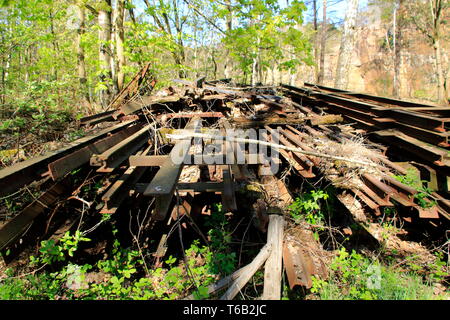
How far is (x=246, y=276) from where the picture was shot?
2.26 m

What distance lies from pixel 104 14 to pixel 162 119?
6.60 m

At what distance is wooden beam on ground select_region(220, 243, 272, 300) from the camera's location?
212 centimetres

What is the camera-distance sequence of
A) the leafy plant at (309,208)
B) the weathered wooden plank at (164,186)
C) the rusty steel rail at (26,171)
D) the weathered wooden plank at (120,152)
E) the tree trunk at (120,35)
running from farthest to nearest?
the tree trunk at (120,35) < the leafy plant at (309,208) < the weathered wooden plank at (120,152) < the rusty steel rail at (26,171) < the weathered wooden plank at (164,186)

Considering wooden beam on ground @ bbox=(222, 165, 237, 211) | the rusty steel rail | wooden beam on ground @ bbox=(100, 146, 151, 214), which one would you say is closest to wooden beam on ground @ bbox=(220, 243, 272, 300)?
wooden beam on ground @ bbox=(222, 165, 237, 211)

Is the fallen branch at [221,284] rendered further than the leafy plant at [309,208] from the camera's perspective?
No

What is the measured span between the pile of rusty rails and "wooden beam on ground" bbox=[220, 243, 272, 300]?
733 millimetres

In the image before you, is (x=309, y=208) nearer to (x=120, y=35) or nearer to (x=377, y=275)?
(x=377, y=275)

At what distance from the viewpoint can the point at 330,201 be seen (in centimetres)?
404

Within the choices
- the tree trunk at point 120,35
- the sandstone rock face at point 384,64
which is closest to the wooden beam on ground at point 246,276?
the tree trunk at point 120,35

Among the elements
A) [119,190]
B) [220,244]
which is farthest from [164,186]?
[220,244]

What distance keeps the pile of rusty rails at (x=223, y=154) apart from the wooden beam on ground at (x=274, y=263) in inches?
24.1

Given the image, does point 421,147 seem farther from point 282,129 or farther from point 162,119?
point 162,119

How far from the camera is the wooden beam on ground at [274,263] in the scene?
7.09 feet

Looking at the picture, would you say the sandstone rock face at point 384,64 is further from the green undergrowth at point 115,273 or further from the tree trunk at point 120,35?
the green undergrowth at point 115,273
